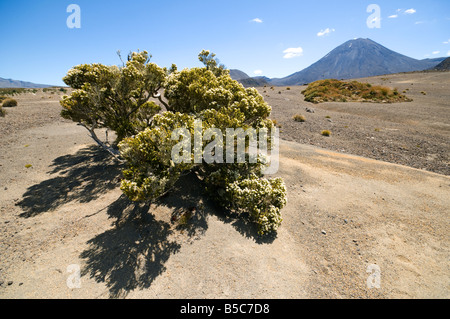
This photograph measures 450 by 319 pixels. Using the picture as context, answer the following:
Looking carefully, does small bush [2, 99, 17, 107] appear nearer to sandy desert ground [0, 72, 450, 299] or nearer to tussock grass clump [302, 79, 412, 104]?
sandy desert ground [0, 72, 450, 299]

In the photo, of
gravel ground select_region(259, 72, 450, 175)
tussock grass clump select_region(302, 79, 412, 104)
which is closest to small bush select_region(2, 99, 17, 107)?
gravel ground select_region(259, 72, 450, 175)

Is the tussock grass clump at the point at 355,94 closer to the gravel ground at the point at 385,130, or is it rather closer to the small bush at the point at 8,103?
the gravel ground at the point at 385,130

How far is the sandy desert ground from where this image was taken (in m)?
8.48

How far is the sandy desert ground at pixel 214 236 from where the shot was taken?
8.48 m

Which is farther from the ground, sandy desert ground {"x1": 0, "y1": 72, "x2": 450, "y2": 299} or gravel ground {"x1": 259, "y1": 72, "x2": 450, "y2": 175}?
gravel ground {"x1": 259, "y1": 72, "x2": 450, "y2": 175}

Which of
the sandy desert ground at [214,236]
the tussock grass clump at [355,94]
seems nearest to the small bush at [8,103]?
the sandy desert ground at [214,236]

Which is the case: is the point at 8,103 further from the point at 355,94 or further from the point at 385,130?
the point at 355,94

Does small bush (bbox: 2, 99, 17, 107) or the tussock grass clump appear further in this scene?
the tussock grass clump

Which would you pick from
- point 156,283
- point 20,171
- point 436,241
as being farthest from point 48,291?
point 436,241

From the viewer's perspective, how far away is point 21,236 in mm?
9828

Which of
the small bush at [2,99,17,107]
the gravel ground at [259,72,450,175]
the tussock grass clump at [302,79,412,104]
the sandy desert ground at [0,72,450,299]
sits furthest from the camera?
the tussock grass clump at [302,79,412,104]

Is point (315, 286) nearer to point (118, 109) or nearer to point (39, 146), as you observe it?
point (118, 109)

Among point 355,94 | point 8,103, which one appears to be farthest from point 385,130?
point 8,103

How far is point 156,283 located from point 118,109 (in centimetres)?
1296
